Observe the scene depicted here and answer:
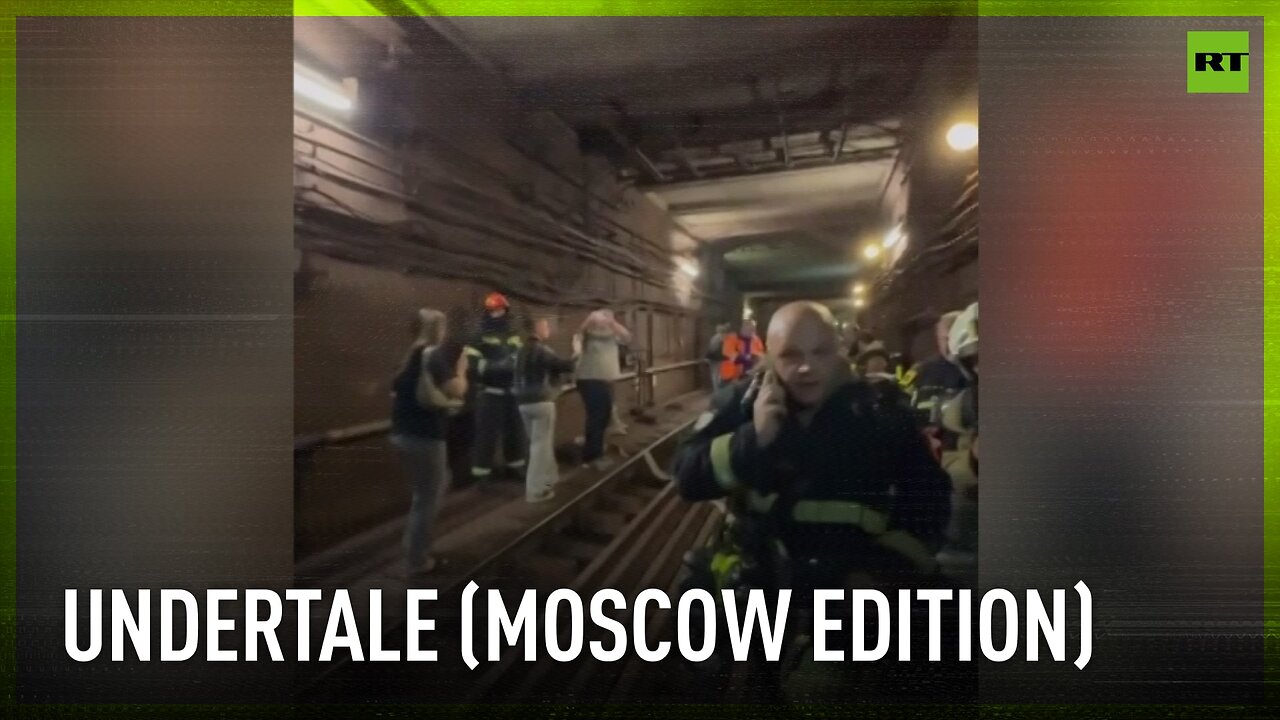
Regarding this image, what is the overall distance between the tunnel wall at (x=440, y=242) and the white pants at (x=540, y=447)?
28mm

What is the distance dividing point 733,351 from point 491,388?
0.41 metres

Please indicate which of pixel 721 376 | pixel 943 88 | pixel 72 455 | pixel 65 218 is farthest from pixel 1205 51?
pixel 72 455

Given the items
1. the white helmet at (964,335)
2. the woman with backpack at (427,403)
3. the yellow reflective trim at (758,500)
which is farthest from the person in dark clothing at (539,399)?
the white helmet at (964,335)

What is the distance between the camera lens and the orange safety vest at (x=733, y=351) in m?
1.58

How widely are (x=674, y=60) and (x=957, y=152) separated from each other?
19.6 inches

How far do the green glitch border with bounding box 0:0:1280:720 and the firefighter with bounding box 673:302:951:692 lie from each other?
301 mm

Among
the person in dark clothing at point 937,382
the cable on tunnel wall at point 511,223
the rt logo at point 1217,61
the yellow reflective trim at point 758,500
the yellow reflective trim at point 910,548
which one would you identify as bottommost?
the yellow reflective trim at point 910,548

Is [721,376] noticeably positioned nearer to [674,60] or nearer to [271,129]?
[674,60]

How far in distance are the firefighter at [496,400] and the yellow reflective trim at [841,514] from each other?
18.7 inches

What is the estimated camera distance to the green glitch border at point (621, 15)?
1.58m

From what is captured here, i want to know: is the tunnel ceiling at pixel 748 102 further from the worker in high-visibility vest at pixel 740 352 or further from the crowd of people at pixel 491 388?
the crowd of people at pixel 491 388

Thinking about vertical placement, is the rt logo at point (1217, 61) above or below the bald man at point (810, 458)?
above

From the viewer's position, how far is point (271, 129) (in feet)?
5.22

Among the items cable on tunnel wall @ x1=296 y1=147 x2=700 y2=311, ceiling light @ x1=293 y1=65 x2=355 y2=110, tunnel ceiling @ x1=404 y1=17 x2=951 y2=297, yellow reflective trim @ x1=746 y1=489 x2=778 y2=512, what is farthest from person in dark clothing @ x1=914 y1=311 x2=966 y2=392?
ceiling light @ x1=293 y1=65 x2=355 y2=110
